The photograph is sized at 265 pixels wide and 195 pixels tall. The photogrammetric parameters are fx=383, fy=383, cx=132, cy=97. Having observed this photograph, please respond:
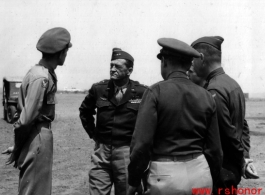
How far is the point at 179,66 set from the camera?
113 inches

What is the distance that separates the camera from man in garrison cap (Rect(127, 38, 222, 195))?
265 centimetres

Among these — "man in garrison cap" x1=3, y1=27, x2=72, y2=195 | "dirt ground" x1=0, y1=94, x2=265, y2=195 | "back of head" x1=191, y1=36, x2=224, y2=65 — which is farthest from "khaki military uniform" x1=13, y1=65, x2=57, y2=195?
"dirt ground" x1=0, y1=94, x2=265, y2=195

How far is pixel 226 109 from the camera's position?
325 centimetres

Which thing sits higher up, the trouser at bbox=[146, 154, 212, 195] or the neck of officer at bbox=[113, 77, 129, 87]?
the neck of officer at bbox=[113, 77, 129, 87]

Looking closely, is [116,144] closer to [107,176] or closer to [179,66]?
[107,176]

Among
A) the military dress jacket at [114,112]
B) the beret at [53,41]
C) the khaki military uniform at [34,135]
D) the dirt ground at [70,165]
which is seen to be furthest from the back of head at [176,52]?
the dirt ground at [70,165]

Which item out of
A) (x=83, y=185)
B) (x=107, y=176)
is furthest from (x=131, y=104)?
(x=83, y=185)

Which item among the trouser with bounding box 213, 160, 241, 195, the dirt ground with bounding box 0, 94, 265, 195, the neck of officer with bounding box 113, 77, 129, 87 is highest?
the neck of officer with bounding box 113, 77, 129, 87

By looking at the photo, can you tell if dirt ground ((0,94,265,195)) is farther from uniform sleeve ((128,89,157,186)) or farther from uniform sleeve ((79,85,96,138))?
uniform sleeve ((128,89,157,186))

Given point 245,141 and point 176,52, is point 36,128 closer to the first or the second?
point 176,52

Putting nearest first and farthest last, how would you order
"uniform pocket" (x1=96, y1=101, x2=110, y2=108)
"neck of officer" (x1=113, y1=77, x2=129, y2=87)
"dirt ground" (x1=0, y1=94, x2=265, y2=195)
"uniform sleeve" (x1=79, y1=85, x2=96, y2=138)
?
"uniform pocket" (x1=96, y1=101, x2=110, y2=108) → "neck of officer" (x1=113, y1=77, x2=129, y2=87) → "uniform sleeve" (x1=79, y1=85, x2=96, y2=138) → "dirt ground" (x1=0, y1=94, x2=265, y2=195)

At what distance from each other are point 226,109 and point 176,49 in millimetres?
806

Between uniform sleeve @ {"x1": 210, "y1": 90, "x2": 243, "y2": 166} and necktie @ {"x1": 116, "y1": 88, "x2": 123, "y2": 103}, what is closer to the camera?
uniform sleeve @ {"x1": 210, "y1": 90, "x2": 243, "y2": 166}

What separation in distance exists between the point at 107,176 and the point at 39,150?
3.83 ft
